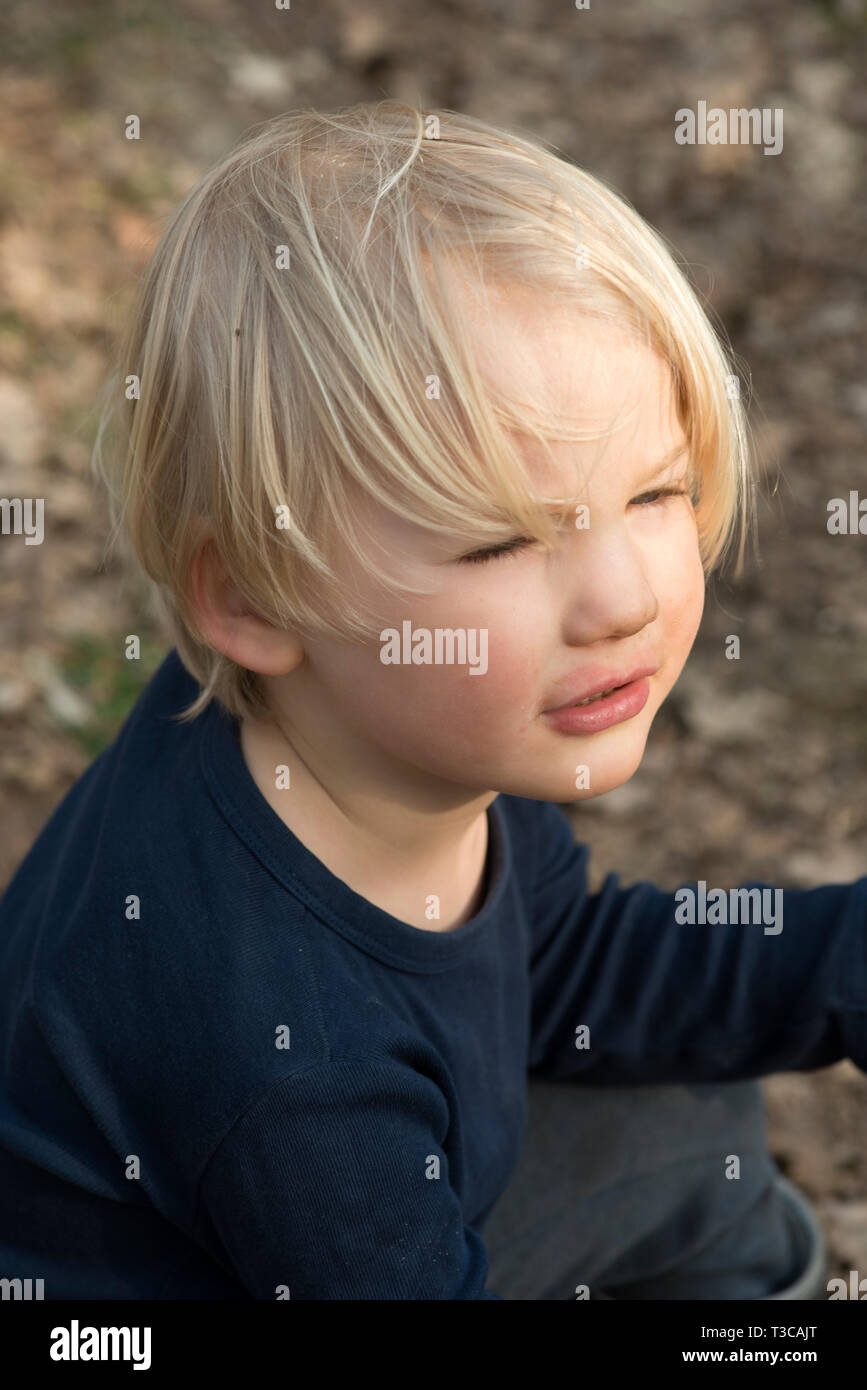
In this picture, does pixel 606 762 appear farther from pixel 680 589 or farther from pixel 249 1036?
pixel 249 1036

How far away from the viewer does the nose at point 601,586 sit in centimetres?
86

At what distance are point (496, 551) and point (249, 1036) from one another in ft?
1.19

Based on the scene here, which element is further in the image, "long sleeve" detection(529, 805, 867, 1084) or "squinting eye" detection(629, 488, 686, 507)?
"long sleeve" detection(529, 805, 867, 1084)

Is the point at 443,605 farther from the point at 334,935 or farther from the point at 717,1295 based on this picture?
the point at 717,1295

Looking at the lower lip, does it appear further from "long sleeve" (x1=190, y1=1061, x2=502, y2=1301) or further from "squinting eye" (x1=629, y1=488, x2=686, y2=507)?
"long sleeve" (x1=190, y1=1061, x2=502, y2=1301)

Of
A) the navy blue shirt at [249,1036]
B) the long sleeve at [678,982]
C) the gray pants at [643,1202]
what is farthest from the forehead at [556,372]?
the gray pants at [643,1202]

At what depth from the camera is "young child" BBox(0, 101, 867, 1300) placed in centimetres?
85

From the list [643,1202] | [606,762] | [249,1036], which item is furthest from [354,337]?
[643,1202]

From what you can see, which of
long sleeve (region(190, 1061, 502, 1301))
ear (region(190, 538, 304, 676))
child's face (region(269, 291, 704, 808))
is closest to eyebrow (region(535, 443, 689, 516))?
child's face (region(269, 291, 704, 808))

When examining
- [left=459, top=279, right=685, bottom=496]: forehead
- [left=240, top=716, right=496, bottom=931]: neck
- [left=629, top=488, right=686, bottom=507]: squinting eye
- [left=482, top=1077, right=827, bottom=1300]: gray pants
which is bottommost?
[left=482, top=1077, right=827, bottom=1300]: gray pants

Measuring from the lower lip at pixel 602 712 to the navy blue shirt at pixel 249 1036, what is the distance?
0.21m

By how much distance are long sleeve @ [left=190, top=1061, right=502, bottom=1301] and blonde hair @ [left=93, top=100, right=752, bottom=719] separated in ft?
1.04

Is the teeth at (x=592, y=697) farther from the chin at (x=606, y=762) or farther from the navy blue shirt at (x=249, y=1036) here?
the navy blue shirt at (x=249, y=1036)

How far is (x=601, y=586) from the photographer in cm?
86
